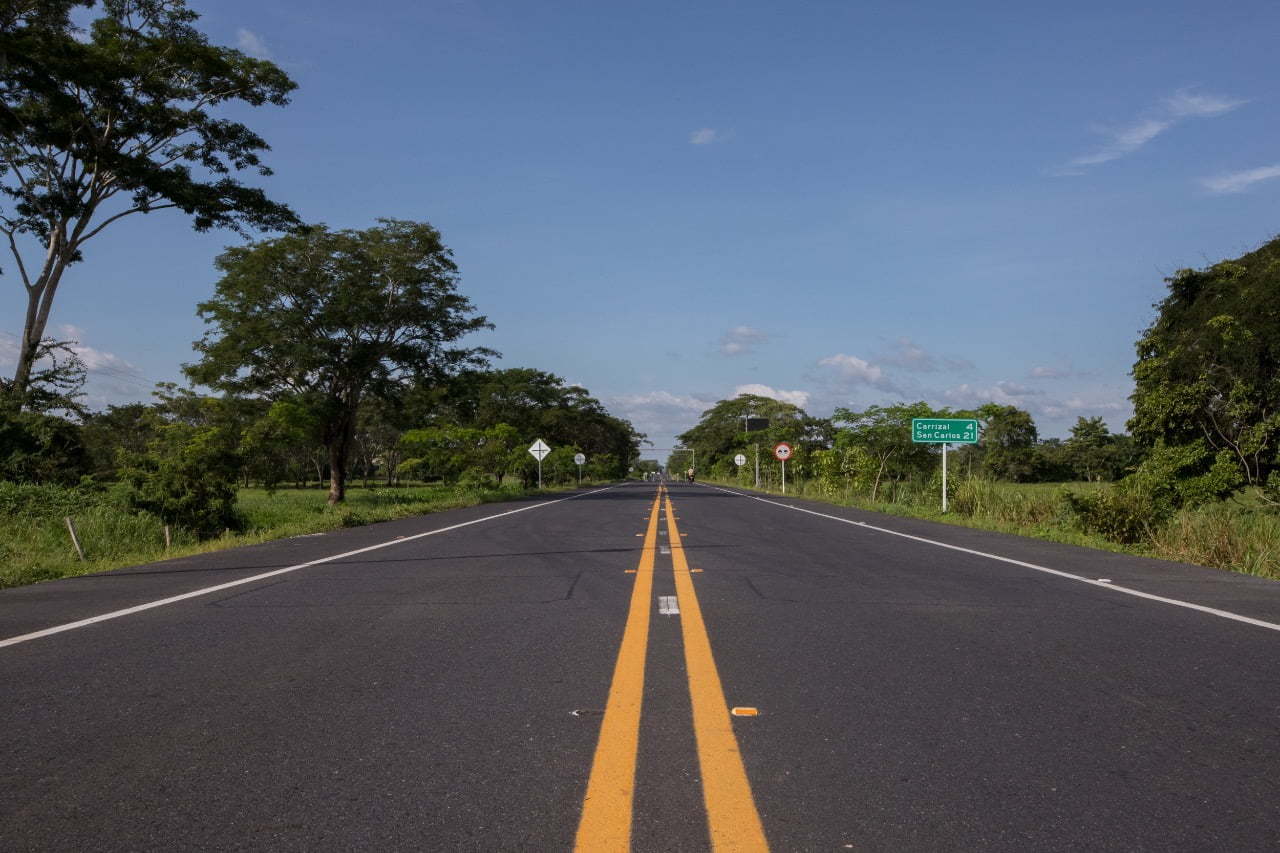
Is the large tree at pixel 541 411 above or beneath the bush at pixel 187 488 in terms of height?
above

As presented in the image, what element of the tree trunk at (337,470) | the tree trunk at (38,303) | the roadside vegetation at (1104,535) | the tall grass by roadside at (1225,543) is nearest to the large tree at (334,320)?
the tree trunk at (337,470)

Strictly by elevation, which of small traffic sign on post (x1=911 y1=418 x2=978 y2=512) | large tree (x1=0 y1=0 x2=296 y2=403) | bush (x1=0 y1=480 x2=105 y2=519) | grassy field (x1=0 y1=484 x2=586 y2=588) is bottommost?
grassy field (x1=0 y1=484 x2=586 y2=588)

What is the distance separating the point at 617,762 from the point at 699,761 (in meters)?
0.34

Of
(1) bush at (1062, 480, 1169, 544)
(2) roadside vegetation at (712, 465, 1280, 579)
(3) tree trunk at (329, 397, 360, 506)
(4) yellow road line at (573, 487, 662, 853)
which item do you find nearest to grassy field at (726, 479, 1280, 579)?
(2) roadside vegetation at (712, 465, 1280, 579)

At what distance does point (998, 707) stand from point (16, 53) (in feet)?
77.2

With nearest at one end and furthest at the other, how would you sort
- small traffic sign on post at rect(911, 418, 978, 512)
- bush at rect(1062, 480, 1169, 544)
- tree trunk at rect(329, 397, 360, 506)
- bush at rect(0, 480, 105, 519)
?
bush at rect(1062, 480, 1169, 544) → bush at rect(0, 480, 105, 519) → small traffic sign on post at rect(911, 418, 978, 512) → tree trunk at rect(329, 397, 360, 506)

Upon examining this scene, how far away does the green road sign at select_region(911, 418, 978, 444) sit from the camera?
2586 cm

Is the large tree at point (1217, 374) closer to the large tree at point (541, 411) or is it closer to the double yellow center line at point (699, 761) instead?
the double yellow center line at point (699, 761)

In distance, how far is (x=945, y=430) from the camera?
26.2m

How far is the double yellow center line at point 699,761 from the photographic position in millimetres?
2912

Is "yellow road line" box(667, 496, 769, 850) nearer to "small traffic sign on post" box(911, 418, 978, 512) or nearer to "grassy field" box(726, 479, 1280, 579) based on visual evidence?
"grassy field" box(726, 479, 1280, 579)

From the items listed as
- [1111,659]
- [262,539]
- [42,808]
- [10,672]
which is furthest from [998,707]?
[262,539]

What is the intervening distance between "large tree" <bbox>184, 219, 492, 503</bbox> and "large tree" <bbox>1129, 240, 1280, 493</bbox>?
85.9 ft

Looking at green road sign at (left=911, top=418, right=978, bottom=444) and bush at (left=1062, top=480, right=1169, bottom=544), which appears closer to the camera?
bush at (left=1062, top=480, right=1169, bottom=544)
